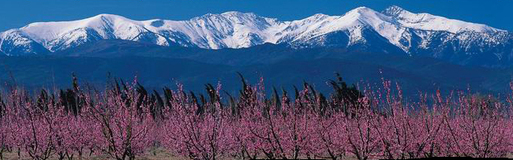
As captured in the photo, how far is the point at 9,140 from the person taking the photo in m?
43.3

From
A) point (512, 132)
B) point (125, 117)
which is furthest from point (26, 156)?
point (512, 132)

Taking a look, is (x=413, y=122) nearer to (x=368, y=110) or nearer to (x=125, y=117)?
(x=368, y=110)

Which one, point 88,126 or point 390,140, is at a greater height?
point 88,126

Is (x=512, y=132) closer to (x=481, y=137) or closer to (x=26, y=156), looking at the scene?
(x=481, y=137)

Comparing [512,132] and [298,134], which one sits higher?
[512,132]

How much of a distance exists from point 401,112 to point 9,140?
26.0 m

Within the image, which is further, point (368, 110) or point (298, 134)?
point (298, 134)

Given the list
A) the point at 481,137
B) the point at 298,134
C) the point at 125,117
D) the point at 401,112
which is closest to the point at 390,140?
the point at 401,112

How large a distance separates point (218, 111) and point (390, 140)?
6.80m

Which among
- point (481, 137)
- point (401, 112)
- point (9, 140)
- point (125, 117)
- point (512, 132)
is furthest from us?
point (9, 140)

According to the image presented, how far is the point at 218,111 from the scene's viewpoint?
29.2 metres

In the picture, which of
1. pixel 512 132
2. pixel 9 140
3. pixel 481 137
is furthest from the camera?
pixel 9 140

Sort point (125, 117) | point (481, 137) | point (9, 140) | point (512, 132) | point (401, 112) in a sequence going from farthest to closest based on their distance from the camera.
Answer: point (9, 140) < point (512, 132) < point (481, 137) < point (125, 117) < point (401, 112)

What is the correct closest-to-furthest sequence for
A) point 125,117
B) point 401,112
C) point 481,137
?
point 401,112, point 125,117, point 481,137
